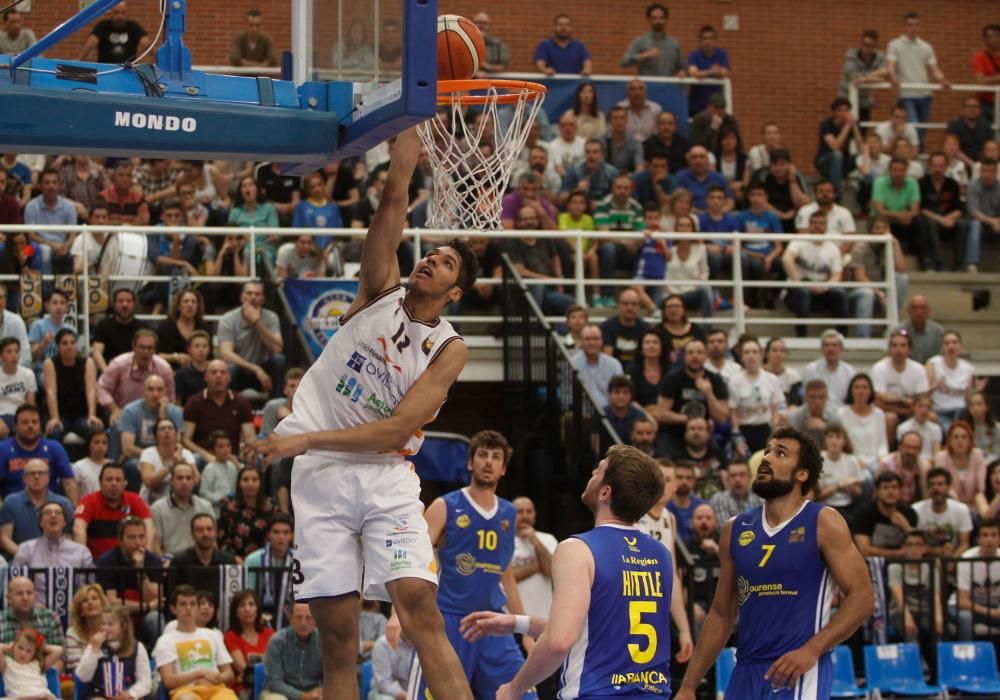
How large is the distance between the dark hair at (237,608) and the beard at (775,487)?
223 inches

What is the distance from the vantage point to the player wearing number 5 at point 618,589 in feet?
21.8

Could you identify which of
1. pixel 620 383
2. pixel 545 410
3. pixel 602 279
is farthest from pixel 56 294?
pixel 602 279

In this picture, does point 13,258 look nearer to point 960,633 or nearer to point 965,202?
point 960,633

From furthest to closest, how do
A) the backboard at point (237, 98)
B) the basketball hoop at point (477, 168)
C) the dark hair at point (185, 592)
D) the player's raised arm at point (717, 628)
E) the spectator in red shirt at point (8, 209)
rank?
the spectator in red shirt at point (8, 209)
the dark hair at point (185, 592)
the basketball hoop at point (477, 168)
the player's raised arm at point (717, 628)
the backboard at point (237, 98)

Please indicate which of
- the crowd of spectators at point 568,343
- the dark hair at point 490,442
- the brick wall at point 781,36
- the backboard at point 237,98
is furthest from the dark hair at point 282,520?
the brick wall at point 781,36

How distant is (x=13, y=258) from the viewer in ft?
53.5

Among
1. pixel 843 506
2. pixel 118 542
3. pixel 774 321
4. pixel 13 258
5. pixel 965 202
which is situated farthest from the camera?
pixel 965 202

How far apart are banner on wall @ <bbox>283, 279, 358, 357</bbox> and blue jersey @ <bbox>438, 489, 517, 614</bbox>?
576cm

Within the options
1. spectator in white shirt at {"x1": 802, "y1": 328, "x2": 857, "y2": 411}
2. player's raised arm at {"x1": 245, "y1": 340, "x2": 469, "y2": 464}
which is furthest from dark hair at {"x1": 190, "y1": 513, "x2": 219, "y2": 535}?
spectator in white shirt at {"x1": 802, "y1": 328, "x2": 857, "y2": 411}

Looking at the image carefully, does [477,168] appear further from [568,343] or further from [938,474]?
[568,343]

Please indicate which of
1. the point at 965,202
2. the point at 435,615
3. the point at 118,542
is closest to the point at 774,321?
the point at 965,202

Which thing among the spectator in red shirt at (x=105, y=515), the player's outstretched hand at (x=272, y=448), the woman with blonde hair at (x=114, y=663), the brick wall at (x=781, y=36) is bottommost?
the woman with blonde hair at (x=114, y=663)

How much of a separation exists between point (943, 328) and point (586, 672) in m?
13.1

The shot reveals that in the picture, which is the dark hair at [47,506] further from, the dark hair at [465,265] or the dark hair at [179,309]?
the dark hair at [465,265]
